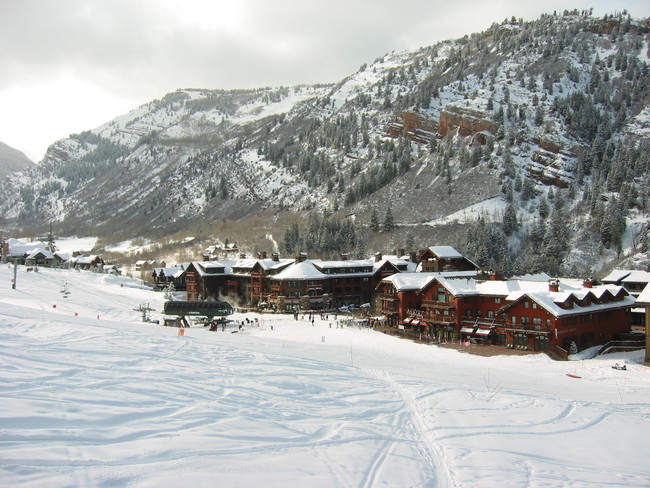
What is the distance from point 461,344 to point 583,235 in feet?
231

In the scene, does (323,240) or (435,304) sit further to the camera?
(323,240)

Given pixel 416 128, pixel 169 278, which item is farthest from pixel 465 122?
pixel 169 278

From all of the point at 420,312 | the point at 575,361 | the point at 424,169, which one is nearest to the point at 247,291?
the point at 420,312

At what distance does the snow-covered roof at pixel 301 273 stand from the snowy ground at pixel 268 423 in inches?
1900

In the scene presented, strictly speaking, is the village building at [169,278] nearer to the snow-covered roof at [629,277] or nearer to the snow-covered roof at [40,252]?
the snow-covered roof at [40,252]

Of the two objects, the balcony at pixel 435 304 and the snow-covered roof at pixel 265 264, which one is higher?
the snow-covered roof at pixel 265 264

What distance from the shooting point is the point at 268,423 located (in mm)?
13734

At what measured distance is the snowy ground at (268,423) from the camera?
10.3 metres

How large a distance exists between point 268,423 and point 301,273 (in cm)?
6143

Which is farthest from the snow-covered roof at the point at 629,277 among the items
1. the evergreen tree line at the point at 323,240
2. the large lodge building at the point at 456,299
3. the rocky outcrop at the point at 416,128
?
the rocky outcrop at the point at 416,128

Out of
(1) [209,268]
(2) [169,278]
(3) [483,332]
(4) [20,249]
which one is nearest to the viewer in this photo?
(3) [483,332]

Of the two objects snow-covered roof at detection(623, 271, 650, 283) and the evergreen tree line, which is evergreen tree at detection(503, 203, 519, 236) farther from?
snow-covered roof at detection(623, 271, 650, 283)

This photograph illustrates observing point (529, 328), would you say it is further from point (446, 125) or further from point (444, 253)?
point (446, 125)

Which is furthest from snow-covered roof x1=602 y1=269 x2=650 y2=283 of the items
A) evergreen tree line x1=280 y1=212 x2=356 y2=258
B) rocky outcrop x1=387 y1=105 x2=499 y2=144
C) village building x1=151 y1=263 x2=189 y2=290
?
rocky outcrop x1=387 y1=105 x2=499 y2=144
